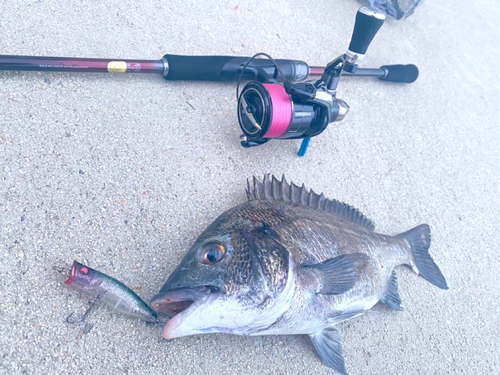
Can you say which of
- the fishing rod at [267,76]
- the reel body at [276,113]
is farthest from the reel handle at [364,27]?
the reel body at [276,113]

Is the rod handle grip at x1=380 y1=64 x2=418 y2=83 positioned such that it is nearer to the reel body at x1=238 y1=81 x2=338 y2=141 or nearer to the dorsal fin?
the reel body at x1=238 y1=81 x2=338 y2=141

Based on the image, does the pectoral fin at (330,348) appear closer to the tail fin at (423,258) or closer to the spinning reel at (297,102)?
the tail fin at (423,258)

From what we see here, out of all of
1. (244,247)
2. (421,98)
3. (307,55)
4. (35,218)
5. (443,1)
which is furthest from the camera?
(443,1)

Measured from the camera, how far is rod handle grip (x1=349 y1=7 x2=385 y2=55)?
173 cm

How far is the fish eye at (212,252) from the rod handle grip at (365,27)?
107cm

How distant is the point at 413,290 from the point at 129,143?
5.04ft

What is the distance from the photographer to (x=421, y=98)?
2.88m

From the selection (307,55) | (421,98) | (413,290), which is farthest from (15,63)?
(421,98)

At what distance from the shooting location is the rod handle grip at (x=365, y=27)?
1.73 m

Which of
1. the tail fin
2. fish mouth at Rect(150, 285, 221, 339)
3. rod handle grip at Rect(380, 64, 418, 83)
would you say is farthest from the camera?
rod handle grip at Rect(380, 64, 418, 83)

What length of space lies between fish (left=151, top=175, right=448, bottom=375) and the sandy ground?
19 centimetres

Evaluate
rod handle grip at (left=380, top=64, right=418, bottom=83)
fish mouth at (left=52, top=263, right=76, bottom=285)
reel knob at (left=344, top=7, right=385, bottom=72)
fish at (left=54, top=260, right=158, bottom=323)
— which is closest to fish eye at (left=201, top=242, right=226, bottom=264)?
fish at (left=54, top=260, right=158, bottom=323)

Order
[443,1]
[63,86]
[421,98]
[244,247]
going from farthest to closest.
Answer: [443,1]
[421,98]
[63,86]
[244,247]

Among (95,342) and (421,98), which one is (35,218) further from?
(421,98)
